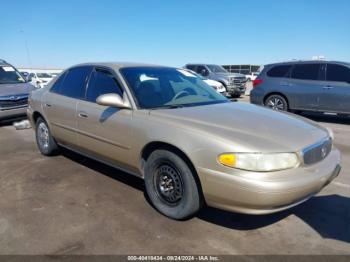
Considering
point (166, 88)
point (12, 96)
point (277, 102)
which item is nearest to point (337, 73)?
point (277, 102)

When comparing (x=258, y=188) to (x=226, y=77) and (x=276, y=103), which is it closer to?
(x=276, y=103)

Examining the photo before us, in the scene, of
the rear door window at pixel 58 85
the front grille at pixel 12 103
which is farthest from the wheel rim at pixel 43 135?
the front grille at pixel 12 103

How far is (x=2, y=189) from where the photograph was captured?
4.46m

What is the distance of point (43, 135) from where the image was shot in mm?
5871

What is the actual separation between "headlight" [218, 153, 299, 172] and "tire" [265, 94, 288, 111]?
800 cm

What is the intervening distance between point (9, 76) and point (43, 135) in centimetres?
544

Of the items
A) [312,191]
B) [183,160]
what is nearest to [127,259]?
[183,160]

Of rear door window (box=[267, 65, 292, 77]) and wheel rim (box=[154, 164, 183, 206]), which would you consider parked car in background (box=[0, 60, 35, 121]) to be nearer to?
wheel rim (box=[154, 164, 183, 206])

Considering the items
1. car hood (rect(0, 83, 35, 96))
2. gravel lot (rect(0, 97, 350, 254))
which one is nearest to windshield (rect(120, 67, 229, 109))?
gravel lot (rect(0, 97, 350, 254))

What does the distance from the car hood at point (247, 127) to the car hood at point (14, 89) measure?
22.6 feet

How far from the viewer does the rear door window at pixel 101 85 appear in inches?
168

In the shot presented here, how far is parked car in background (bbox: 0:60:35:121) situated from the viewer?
8.98m

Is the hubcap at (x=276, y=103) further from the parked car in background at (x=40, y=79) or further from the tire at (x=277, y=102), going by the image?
the parked car in background at (x=40, y=79)

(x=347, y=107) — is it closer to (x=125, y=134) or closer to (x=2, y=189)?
(x=125, y=134)
